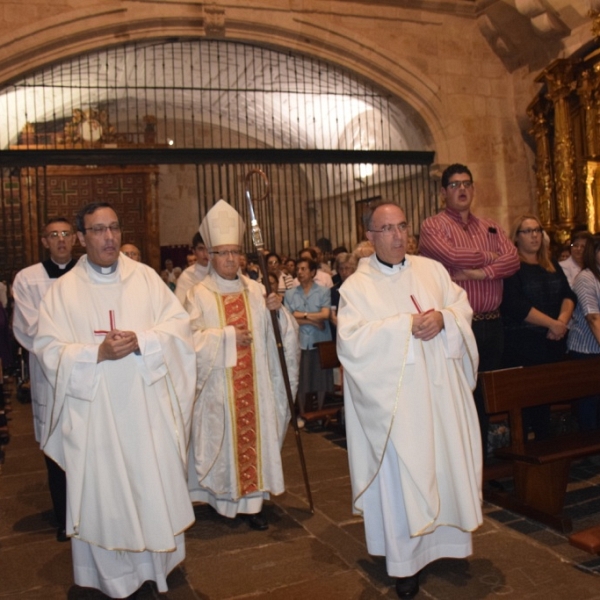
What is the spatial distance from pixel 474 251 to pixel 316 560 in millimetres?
1962

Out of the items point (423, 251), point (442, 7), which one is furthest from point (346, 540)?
point (442, 7)

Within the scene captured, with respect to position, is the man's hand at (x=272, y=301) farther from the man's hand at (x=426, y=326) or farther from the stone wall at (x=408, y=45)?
the stone wall at (x=408, y=45)

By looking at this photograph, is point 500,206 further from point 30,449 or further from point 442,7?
point 30,449

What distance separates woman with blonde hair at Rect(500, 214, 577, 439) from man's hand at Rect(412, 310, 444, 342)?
1698mm

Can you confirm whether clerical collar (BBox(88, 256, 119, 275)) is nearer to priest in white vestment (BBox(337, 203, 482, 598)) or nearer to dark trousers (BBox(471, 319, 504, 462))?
priest in white vestment (BBox(337, 203, 482, 598))

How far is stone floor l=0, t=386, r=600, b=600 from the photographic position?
332cm

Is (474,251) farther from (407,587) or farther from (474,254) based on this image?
(407,587)

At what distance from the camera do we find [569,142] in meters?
9.19

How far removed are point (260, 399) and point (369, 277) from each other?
4.24 ft

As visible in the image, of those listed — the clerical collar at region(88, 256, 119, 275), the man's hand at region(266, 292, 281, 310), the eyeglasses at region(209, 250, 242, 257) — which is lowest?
the man's hand at region(266, 292, 281, 310)


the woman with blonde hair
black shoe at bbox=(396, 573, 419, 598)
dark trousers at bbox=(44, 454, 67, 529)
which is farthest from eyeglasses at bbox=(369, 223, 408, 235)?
dark trousers at bbox=(44, 454, 67, 529)

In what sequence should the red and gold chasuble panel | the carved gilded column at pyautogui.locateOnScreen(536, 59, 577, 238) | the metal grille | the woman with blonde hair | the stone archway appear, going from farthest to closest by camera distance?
1. the metal grille
2. the stone archway
3. the carved gilded column at pyautogui.locateOnScreen(536, 59, 577, 238)
4. the woman with blonde hair
5. the red and gold chasuble panel

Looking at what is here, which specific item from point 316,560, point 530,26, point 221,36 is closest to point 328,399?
point 316,560

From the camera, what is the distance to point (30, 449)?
6652 millimetres
